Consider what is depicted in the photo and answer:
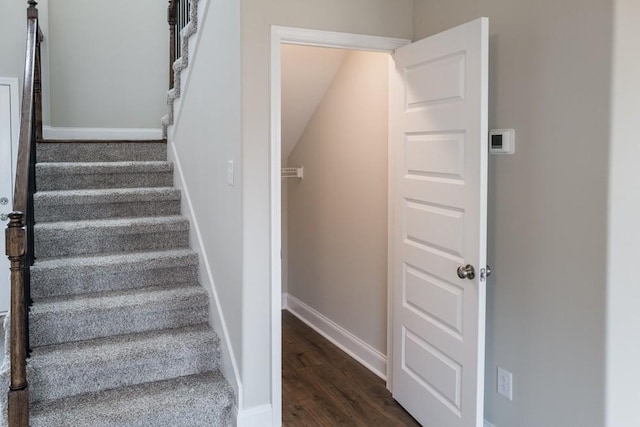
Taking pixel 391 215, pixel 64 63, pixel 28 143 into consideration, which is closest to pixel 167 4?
pixel 64 63

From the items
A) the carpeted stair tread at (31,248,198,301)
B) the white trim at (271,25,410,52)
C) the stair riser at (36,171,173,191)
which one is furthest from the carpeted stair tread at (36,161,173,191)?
the white trim at (271,25,410,52)

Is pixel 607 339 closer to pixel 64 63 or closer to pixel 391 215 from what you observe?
pixel 391 215

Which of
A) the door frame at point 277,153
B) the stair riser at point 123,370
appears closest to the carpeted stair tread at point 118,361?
the stair riser at point 123,370

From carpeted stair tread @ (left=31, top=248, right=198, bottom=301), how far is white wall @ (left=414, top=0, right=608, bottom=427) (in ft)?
6.13

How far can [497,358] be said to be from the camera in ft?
7.73

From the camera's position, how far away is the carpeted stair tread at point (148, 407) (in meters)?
2.36

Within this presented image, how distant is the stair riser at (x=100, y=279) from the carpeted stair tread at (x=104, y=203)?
0.58 metres

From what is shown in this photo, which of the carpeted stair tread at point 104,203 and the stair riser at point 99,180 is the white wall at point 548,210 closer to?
the carpeted stair tread at point 104,203

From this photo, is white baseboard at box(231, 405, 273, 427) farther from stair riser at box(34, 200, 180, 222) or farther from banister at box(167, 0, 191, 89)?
banister at box(167, 0, 191, 89)

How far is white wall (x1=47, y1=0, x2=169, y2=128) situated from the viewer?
15.1 feet

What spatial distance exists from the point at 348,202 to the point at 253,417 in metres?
1.67

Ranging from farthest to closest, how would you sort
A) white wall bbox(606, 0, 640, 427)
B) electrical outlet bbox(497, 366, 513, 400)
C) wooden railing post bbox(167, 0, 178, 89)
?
1. wooden railing post bbox(167, 0, 178, 89)
2. electrical outlet bbox(497, 366, 513, 400)
3. white wall bbox(606, 0, 640, 427)

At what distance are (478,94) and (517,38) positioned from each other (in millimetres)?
312

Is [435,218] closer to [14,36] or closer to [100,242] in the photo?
[100,242]
